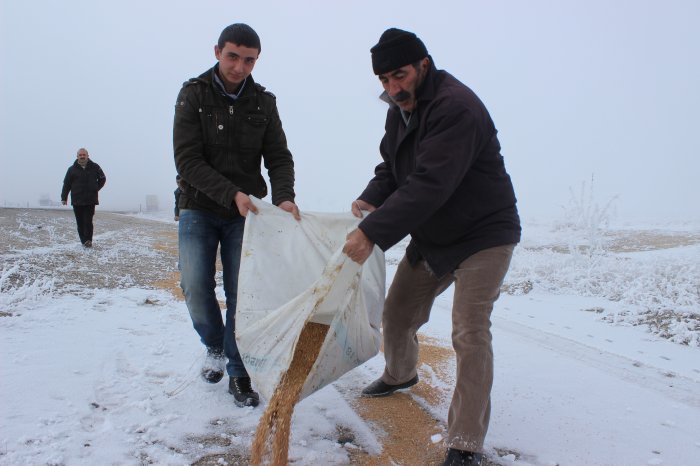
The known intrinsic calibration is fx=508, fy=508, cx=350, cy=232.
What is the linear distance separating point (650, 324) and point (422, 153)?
4.09 meters

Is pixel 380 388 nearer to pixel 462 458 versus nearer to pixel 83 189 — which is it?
pixel 462 458

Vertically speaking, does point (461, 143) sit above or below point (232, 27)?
below

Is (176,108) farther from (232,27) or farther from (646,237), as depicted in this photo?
(646,237)

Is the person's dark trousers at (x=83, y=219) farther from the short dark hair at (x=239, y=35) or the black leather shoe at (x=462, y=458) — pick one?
the black leather shoe at (x=462, y=458)

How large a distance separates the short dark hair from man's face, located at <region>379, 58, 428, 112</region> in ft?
2.52

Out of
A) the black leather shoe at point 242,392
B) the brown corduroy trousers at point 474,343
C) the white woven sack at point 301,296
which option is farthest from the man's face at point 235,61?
the black leather shoe at point 242,392

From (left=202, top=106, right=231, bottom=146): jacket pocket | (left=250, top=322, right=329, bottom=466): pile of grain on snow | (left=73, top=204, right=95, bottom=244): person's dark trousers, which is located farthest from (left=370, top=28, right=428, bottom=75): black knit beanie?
(left=73, top=204, right=95, bottom=244): person's dark trousers

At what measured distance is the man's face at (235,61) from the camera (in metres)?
2.71

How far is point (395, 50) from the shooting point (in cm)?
236

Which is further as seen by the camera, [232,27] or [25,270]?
[25,270]

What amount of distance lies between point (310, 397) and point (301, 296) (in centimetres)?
102

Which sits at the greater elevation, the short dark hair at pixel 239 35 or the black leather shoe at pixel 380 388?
the short dark hair at pixel 239 35

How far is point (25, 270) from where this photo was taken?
5.72 metres

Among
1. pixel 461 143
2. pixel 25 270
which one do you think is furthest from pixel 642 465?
pixel 25 270
